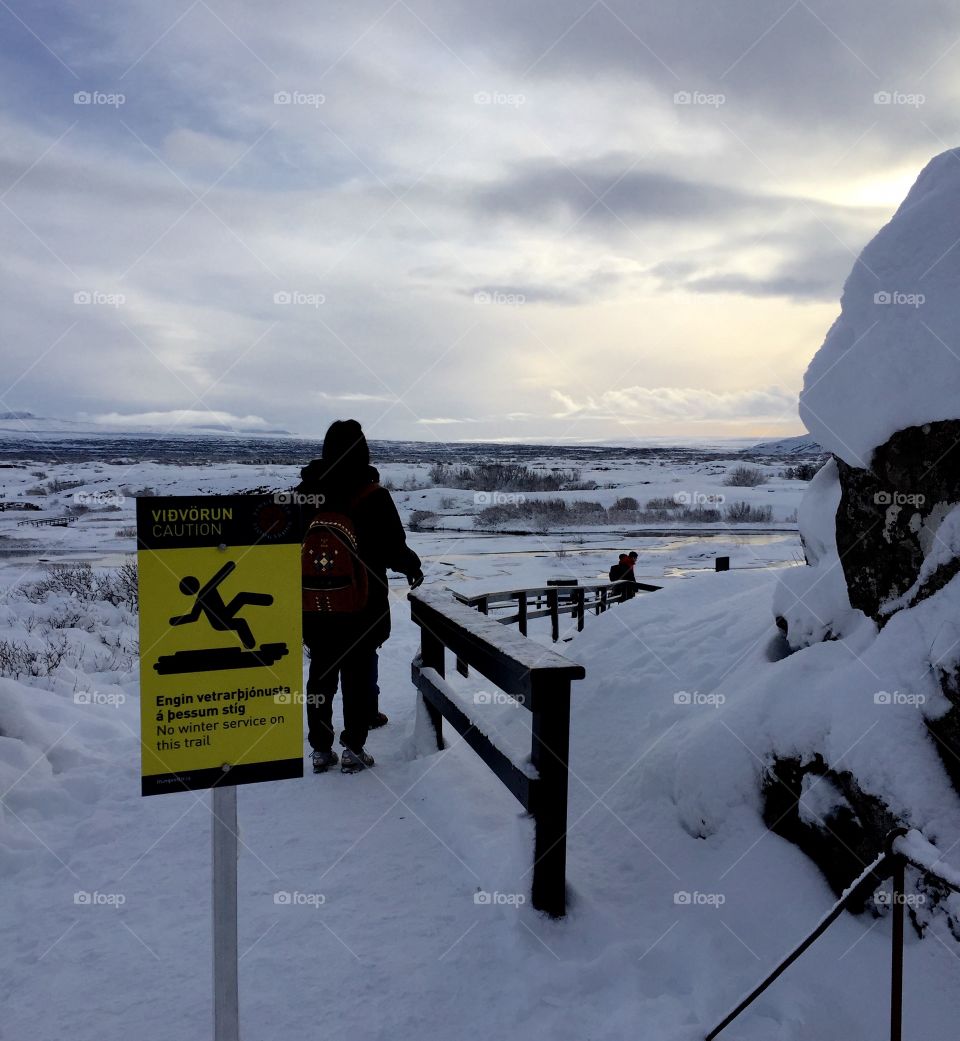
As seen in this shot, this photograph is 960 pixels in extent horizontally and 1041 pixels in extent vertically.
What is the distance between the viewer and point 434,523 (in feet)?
118

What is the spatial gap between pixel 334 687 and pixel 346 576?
86cm

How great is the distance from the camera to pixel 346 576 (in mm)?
4645

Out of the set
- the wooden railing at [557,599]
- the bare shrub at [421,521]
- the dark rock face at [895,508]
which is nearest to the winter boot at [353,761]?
the dark rock face at [895,508]

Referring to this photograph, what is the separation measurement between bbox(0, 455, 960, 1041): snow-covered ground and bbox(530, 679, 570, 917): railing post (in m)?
0.11

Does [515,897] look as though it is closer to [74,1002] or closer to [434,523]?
[74,1002]

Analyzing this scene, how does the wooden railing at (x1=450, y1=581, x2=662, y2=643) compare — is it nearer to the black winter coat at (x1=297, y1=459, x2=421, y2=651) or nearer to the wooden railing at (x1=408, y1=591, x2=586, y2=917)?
the black winter coat at (x1=297, y1=459, x2=421, y2=651)

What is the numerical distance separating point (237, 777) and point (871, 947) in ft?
8.06

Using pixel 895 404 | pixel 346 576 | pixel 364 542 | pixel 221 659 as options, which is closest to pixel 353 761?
pixel 346 576

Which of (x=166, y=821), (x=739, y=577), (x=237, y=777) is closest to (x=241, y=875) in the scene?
(x=166, y=821)

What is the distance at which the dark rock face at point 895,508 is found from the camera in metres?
3.54

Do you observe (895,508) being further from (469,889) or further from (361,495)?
(361,495)

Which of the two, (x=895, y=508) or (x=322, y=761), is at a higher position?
(x=895, y=508)

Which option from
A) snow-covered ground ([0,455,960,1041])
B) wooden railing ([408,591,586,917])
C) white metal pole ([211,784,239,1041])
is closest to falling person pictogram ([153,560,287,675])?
white metal pole ([211,784,239,1041])

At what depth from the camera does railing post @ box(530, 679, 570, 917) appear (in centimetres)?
337
